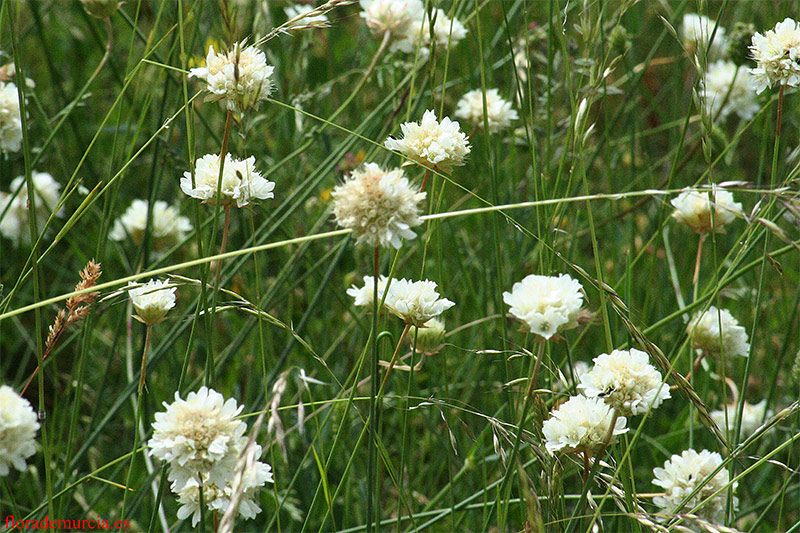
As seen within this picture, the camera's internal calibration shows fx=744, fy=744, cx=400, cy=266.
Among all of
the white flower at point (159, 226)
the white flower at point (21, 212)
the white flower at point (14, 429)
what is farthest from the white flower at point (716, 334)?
the white flower at point (21, 212)

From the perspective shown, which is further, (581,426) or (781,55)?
(781,55)

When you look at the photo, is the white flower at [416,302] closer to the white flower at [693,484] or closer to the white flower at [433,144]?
the white flower at [433,144]

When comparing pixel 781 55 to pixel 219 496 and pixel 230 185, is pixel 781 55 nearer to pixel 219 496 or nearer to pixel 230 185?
pixel 230 185

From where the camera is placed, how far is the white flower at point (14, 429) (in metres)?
0.49

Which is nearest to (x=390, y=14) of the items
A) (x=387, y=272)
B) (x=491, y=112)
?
(x=491, y=112)

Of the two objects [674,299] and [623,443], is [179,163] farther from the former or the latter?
[674,299]

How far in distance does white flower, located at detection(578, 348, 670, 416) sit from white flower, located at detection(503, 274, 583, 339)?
0.27ft

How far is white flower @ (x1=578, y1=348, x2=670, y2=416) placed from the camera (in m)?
0.63

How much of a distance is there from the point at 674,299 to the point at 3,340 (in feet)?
4.56

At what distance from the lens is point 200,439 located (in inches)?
→ 21.5

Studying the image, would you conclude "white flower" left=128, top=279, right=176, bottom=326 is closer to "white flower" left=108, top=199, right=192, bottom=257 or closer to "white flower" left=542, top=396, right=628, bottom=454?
"white flower" left=542, top=396, right=628, bottom=454

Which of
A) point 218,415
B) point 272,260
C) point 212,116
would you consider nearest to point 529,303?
point 218,415

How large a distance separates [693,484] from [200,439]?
1.72 feet

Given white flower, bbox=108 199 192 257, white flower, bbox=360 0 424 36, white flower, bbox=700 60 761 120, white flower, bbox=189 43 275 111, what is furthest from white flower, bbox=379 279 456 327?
white flower, bbox=700 60 761 120
